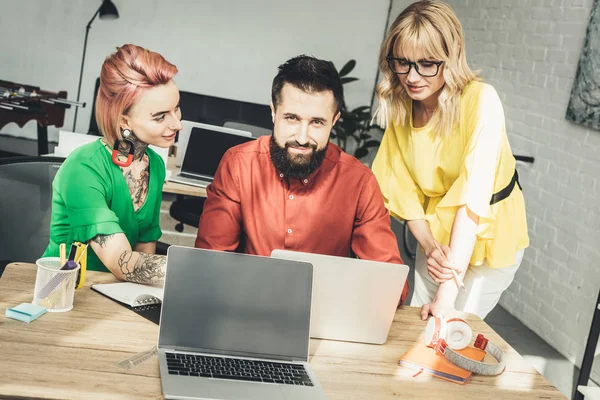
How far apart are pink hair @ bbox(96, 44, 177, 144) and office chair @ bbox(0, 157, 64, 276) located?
48cm

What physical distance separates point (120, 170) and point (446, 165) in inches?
Answer: 38.7

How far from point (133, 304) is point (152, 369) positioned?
1.07 ft

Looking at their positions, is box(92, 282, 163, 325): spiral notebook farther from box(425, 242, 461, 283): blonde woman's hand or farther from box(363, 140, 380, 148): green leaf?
box(363, 140, 380, 148): green leaf

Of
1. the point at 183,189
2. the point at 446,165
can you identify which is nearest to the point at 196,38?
the point at 183,189

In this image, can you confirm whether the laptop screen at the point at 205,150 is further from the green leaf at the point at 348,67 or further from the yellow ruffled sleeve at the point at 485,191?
the green leaf at the point at 348,67

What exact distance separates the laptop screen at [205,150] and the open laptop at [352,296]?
2225 mm

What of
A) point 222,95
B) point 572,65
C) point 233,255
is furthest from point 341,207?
point 222,95

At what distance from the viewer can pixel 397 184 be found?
2402mm

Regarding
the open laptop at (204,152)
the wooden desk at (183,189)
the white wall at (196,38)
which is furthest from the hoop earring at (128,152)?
the white wall at (196,38)

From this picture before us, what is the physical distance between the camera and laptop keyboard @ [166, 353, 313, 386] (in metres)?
1.52

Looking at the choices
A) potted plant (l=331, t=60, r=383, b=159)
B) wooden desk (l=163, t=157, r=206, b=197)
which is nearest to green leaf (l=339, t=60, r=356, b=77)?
potted plant (l=331, t=60, r=383, b=159)

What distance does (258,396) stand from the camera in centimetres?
146

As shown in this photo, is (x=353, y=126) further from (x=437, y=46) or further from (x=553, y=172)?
(x=437, y=46)

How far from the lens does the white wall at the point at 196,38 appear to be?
23.9 ft
